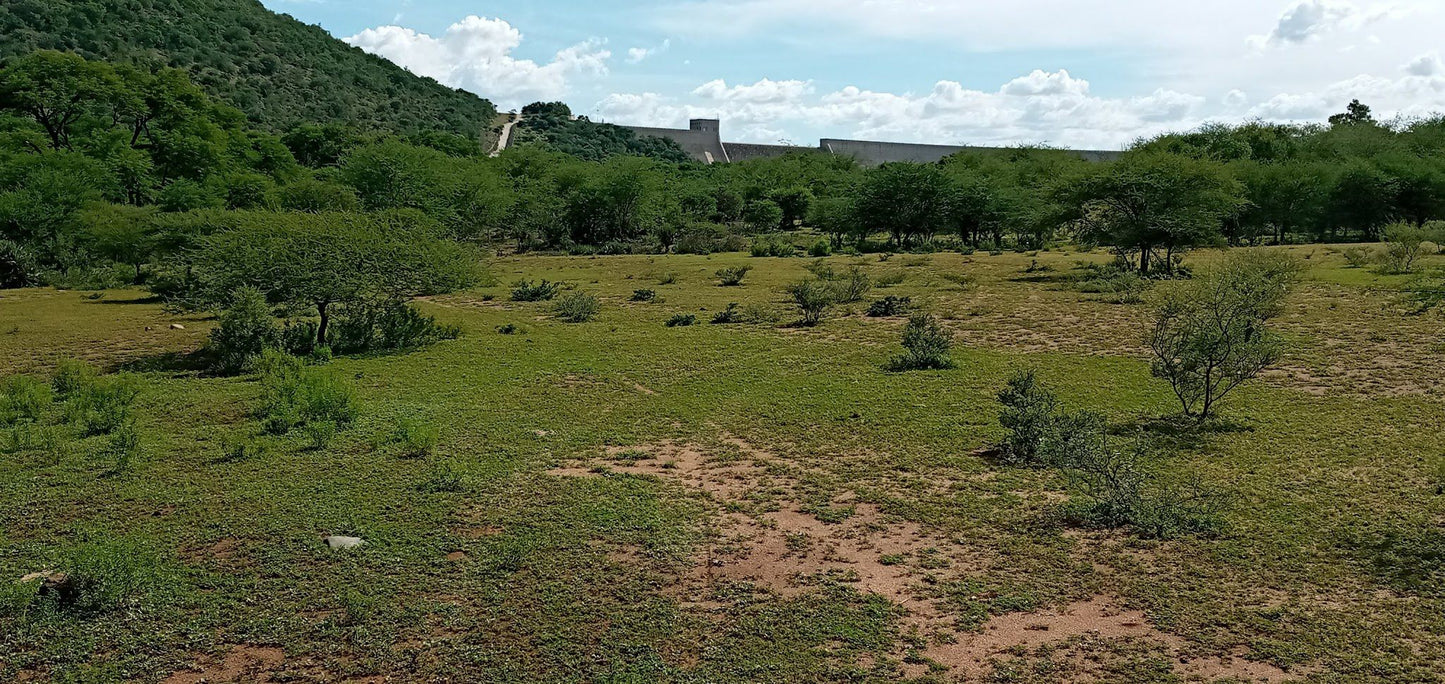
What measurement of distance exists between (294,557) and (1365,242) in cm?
5284

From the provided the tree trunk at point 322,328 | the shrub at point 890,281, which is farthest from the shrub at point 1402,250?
the tree trunk at point 322,328

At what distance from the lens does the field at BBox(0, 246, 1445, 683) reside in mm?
6012

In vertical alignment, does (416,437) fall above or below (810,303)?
below

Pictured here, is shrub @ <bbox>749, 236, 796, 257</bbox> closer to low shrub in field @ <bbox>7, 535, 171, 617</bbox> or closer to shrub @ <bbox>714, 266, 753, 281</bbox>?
shrub @ <bbox>714, 266, 753, 281</bbox>

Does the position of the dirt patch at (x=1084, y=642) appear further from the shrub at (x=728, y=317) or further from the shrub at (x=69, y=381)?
the shrub at (x=728, y=317)

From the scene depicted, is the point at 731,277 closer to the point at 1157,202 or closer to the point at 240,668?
the point at 1157,202

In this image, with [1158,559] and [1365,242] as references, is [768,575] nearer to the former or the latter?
[1158,559]

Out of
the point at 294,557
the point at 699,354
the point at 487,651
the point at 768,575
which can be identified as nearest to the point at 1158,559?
the point at 768,575

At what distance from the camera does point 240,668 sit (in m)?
5.88

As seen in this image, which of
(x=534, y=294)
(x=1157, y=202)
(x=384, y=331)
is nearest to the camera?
(x=384, y=331)

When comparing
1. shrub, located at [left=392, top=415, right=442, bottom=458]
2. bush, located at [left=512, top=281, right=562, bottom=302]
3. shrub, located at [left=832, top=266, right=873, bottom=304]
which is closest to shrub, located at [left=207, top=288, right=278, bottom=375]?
shrub, located at [left=392, top=415, right=442, bottom=458]

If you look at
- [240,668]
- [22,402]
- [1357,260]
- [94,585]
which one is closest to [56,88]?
[22,402]

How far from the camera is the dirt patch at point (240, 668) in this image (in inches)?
227

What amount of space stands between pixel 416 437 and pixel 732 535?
4394mm
